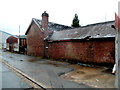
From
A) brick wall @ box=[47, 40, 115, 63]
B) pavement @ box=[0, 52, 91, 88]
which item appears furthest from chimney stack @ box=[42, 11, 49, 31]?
pavement @ box=[0, 52, 91, 88]

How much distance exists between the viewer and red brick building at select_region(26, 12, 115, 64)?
29.6 feet

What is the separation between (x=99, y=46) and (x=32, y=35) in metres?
13.3

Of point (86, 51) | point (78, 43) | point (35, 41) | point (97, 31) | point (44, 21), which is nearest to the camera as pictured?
point (86, 51)

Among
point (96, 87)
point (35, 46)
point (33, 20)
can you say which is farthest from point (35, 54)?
point (96, 87)

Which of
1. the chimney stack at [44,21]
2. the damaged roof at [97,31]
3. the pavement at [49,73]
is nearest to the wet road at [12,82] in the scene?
the pavement at [49,73]

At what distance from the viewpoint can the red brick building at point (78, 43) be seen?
29.6 ft

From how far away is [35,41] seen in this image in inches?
707

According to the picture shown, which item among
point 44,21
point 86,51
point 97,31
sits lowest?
point 86,51

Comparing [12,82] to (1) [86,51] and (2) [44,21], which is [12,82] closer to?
(1) [86,51]

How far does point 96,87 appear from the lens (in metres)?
4.72

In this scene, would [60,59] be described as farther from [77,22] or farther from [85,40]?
[77,22]

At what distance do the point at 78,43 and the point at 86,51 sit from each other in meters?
1.36

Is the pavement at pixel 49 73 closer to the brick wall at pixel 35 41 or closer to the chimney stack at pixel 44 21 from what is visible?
the brick wall at pixel 35 41

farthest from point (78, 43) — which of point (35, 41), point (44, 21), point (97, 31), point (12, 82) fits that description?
point (35, 41)
